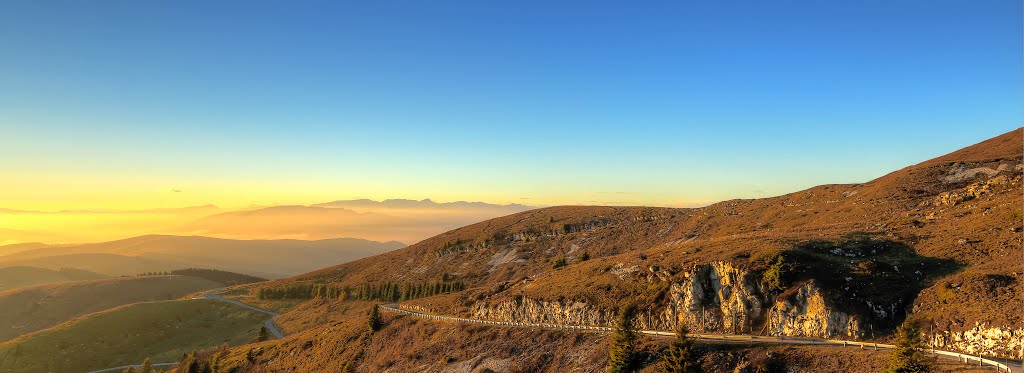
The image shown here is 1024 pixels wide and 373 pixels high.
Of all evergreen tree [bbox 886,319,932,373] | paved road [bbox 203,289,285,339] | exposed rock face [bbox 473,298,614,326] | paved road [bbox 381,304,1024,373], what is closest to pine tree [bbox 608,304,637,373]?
paved road [bbox 381,304,1024,373]

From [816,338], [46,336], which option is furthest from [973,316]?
[46,336]

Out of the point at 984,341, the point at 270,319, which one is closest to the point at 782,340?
the point at 984,341

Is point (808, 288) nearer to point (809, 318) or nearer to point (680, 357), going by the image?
point (809, 318)

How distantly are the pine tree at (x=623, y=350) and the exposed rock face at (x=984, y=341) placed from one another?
2700 cm

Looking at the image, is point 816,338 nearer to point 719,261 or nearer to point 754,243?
point 719,261

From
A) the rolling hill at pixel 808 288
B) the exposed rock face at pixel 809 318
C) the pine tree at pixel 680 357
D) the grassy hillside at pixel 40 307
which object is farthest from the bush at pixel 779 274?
the grassy hillside at pixel 40 307

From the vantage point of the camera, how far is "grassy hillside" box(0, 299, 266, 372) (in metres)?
106

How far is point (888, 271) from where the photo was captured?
52781 mm

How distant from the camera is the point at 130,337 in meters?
122

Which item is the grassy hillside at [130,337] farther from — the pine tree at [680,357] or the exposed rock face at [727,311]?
the pine tree at [680,357]

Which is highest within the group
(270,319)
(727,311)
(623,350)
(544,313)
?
(727,311)

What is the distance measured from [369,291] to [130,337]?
64491mm

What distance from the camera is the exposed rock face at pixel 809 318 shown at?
46906mm

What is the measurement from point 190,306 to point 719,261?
164 meters
